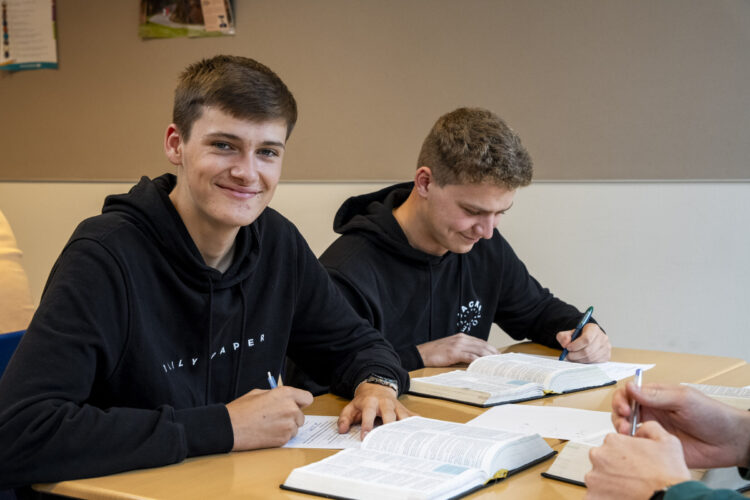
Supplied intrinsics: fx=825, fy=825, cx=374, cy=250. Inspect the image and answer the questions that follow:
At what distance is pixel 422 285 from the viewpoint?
232 centimetres

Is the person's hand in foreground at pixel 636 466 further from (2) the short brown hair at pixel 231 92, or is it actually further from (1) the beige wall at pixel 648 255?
(1) the beige wall at pixel 648 255

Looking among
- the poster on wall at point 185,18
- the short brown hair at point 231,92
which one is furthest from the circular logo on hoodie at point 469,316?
the poster on wall at point 185,18

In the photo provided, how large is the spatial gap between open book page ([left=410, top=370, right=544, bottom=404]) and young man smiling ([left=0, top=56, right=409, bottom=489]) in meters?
0.07

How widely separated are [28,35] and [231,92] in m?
3.31

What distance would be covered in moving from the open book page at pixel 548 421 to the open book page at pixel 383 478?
30cm

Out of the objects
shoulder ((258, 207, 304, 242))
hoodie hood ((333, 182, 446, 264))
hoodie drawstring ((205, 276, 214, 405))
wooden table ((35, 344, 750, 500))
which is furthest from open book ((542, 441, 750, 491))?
hoodie hood ((333, 182, 446, 264))

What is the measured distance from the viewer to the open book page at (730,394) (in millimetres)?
1564

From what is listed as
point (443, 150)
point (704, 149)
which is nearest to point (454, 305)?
point (443, 150)

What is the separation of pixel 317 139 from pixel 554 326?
5.50 ft

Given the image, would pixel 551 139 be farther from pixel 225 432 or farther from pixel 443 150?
pixel 225 432

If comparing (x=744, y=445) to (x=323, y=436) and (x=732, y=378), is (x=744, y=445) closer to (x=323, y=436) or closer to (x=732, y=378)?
(x=323, y=436)

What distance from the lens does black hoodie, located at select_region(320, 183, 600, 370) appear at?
2.21 metres

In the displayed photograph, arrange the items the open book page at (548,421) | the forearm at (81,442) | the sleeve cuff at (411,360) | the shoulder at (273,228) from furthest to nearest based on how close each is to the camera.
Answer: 1. the sleeve cuff at (411,360)
2. the shoulder at (273,228)
3. the open book page at (548,421)
4. the forearm at (81,442)

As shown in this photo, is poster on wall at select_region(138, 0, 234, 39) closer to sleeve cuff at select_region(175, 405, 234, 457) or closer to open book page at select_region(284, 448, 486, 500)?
sleeve cuff at select_region(175, 405, 234, 457)
